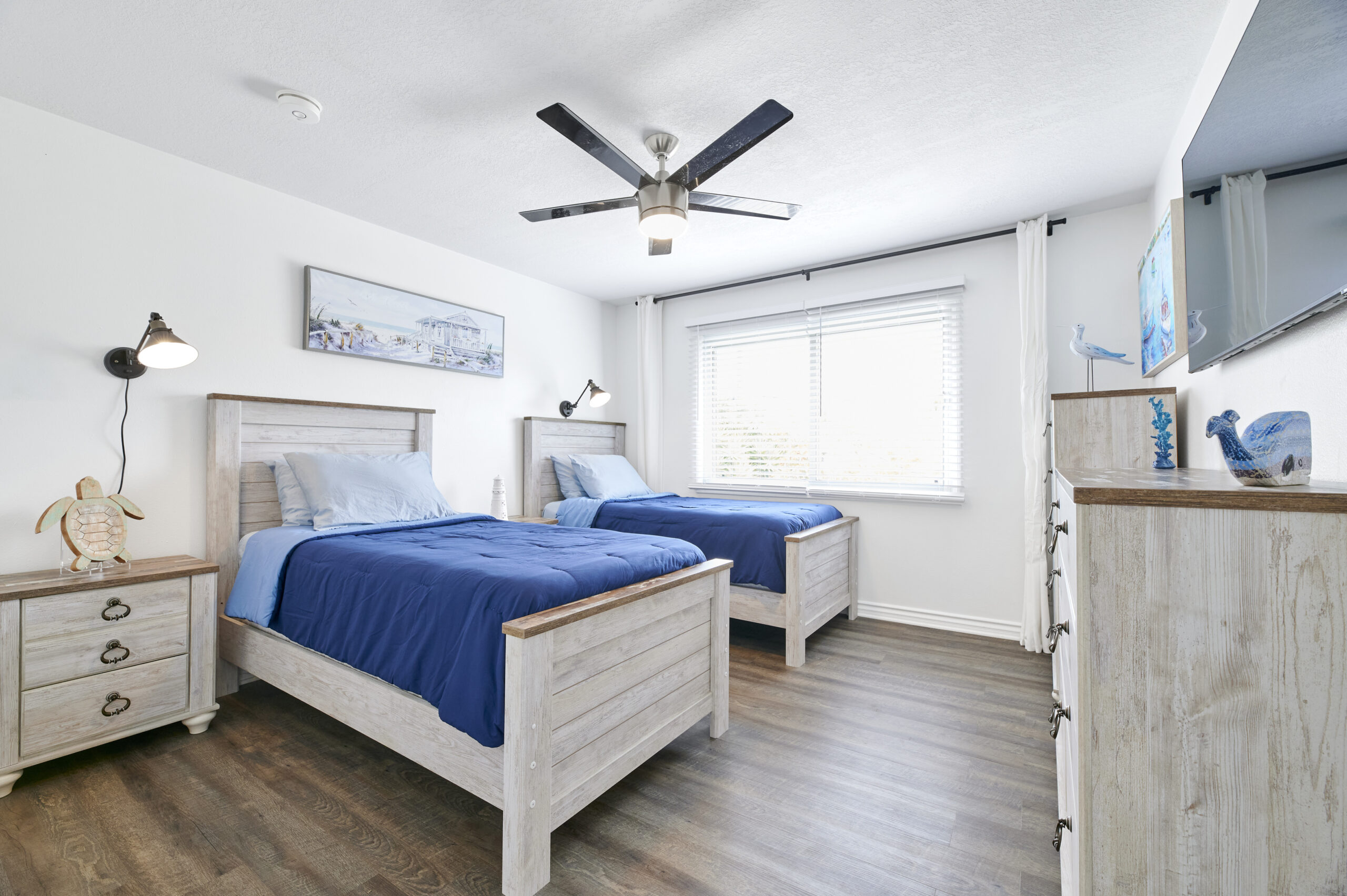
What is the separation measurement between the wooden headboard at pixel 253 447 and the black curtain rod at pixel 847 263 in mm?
2645

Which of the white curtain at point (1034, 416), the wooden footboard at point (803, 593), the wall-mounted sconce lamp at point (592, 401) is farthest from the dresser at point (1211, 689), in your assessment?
the wall-mounted sconce lamp at point (592, 401)

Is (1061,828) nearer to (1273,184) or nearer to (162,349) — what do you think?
(1273,184)

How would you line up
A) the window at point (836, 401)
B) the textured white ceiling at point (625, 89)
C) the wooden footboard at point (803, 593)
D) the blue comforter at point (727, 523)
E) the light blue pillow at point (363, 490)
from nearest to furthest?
the textured white ceiling at point (625, 89), the light blue pillow at point (363, 490), the wooden footboard at point (803, 593), the blue comforter at point (727, 523), the window at point (836, 401)

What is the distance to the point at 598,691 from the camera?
171cm

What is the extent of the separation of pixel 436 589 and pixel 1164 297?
10.2ft

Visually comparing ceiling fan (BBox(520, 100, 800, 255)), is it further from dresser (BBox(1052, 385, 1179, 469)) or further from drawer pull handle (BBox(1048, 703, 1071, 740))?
drawer pull handle (BBox(1048, 703, 1071, 740))

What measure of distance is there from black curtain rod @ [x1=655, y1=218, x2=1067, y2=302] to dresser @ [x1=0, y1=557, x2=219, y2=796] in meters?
3.69

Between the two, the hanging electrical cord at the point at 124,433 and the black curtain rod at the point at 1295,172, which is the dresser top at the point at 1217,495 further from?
the hanging electrical cord at the point at 124,433

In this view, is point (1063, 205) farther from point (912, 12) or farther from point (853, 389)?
point (912, 12)

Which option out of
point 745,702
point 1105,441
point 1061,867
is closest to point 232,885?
point 745,702

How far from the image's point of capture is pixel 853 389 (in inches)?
159

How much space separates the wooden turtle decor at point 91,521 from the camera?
7.02 ft

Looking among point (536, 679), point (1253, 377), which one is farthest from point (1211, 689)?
point (536, 679)

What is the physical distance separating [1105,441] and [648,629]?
2194 millimetres
